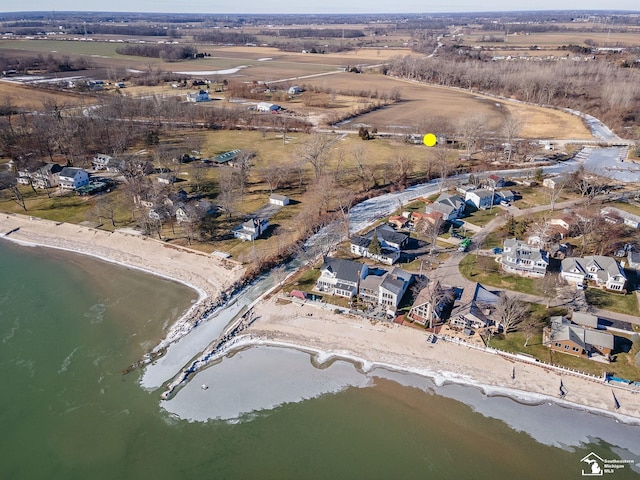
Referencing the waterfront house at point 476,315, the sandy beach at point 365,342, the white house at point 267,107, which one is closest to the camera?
the sandy beach at point 365,342

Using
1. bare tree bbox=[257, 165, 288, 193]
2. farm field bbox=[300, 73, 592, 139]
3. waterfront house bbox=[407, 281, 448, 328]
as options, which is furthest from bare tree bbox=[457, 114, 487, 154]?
waterfront house bbox=[407, 281, 448, 328]

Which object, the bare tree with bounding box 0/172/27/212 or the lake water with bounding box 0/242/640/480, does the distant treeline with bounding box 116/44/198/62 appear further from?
the lake water with bounding box 0/242/640/480

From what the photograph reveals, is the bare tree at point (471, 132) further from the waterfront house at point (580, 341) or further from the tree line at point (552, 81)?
the waterfront house at point (580, 341)

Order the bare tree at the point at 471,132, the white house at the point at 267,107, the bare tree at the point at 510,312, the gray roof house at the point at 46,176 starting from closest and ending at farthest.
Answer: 1. the bare tree at the point at 510,312
2. the gray roof house at the point at 46,176
3. the bare tree at the point at 471,132
4. the white house at the point at 267,107

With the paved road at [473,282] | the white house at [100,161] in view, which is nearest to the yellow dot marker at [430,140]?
the paved road at [473,282]

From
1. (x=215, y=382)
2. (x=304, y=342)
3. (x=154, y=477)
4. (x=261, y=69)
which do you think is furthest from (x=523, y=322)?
(x=261, y=69)

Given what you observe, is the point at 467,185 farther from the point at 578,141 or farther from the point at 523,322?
the point at 578,141
